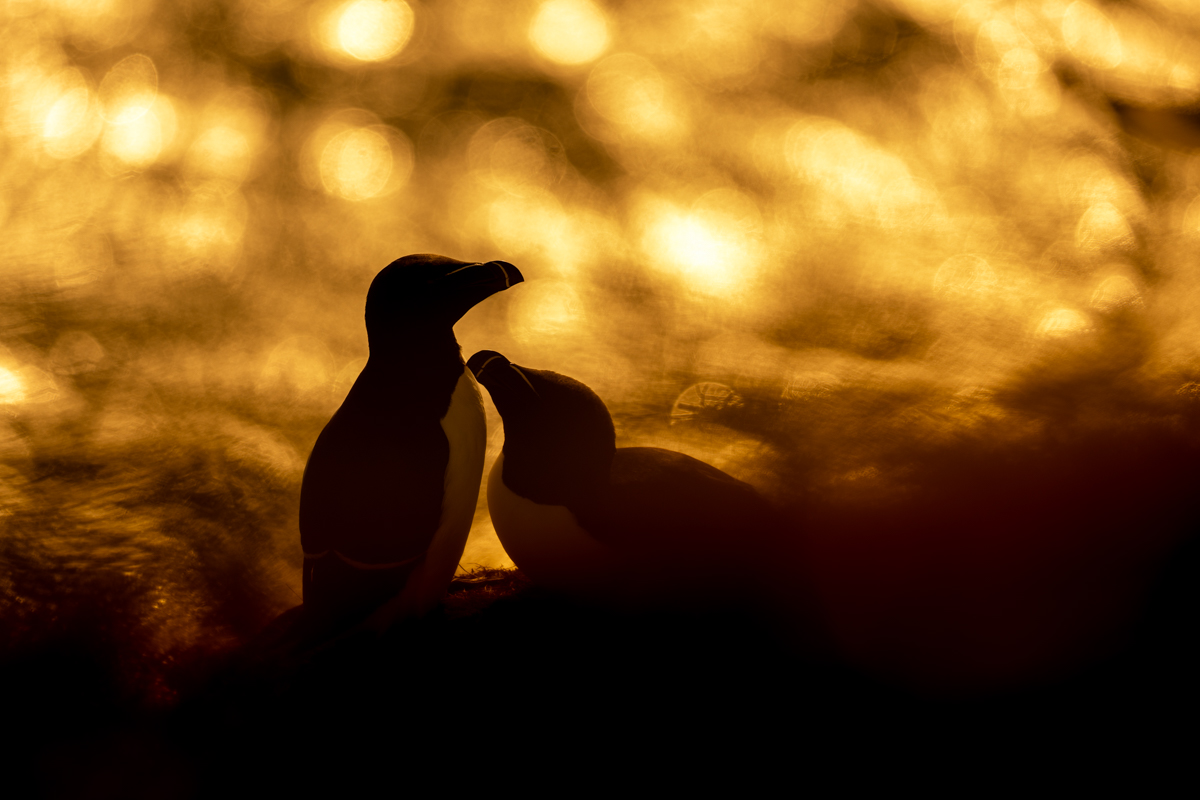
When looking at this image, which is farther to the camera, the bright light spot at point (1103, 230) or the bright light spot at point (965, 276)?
the bright light spot at point (1103, 230)

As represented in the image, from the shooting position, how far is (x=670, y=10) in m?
3.34

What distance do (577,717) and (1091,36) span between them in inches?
127

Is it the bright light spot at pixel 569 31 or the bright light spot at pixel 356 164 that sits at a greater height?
the bright light spot at pixel 569 31

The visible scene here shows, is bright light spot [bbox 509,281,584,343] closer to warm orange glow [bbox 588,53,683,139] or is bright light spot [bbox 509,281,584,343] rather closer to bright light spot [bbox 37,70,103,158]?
warm orange glow [bbox 588,53,683,139]

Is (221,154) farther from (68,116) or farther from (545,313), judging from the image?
(545,313)

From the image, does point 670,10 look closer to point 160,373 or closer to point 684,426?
point 684,426

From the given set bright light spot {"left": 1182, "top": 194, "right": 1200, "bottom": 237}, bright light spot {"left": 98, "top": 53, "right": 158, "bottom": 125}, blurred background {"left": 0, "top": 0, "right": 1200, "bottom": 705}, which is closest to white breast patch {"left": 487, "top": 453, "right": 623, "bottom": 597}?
blurred background {"left": 0, "top": 0, "right": 1200, "bottom": 705}

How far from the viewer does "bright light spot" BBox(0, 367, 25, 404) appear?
2049 mm

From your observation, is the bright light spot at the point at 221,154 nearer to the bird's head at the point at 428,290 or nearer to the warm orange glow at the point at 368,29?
the warm orange glow at the point at 368,29

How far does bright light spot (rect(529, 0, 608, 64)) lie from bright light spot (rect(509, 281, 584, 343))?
1.21m

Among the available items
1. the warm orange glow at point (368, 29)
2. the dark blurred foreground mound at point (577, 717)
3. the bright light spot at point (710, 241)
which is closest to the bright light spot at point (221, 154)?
the warm orange glow at point (368, 29)

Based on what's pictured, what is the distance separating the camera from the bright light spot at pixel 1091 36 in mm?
3121

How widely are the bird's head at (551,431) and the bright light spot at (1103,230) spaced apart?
176 cm

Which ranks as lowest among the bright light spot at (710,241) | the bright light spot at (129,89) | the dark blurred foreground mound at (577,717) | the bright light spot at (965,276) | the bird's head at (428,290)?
the dark blurred foreground mound at (577,717)
